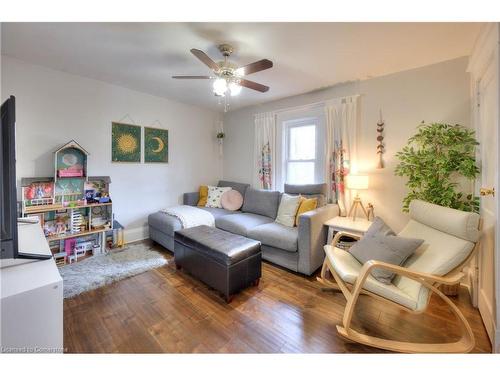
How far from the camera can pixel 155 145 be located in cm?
355

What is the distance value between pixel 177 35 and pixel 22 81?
2014mm

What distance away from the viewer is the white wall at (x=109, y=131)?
8.10 feet

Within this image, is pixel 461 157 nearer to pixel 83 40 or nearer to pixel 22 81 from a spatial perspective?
pixel 83 40

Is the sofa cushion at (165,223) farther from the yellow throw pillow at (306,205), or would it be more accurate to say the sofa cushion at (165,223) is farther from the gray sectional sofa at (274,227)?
the yellow throw pillow at (306,205)

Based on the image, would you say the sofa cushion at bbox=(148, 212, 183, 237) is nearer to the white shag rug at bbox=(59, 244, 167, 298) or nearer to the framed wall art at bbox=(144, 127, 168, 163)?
the white shag rug at bbox=(59, 244, 167, 298)

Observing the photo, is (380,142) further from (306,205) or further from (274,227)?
(274,227)

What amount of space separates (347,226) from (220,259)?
4.68 feet

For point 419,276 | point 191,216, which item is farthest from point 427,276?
point 191,216

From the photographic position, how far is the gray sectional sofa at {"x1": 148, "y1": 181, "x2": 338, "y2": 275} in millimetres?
2341

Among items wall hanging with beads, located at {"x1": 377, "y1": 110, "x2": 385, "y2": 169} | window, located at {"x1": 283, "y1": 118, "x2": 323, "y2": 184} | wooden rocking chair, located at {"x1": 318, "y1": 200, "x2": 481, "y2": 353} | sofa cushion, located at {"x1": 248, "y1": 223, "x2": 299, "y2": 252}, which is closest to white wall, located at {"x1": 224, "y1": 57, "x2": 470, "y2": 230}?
wall hanging with beads, located at {"x1": 377, "y1": 110, "x2": 385, "y2": 169}

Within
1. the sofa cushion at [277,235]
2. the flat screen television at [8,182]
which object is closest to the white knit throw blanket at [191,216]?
the sofa cushion at [277,235]

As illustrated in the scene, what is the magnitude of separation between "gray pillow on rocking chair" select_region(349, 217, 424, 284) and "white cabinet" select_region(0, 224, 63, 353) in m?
1.92

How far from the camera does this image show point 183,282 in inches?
88.4
